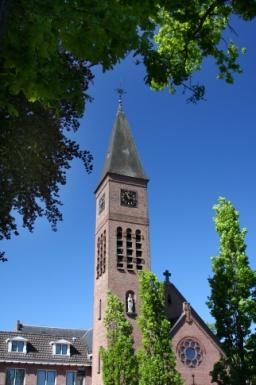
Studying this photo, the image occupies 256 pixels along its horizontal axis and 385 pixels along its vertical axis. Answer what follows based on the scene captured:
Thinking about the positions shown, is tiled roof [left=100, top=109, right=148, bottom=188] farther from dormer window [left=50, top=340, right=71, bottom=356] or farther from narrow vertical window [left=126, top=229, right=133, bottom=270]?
dormer window [left=50, top=340, right=71, bottom=356]

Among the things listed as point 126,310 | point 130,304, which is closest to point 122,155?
point 130,304

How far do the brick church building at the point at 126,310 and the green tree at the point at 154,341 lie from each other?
9540mm

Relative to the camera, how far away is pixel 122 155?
45312 mm

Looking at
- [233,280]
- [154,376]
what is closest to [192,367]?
[154,376]

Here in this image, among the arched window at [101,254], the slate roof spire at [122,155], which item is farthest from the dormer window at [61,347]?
the slate roof spire at [122,155]

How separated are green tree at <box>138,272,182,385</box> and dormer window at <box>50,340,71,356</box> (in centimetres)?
1826

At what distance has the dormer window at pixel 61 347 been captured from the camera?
144 feet

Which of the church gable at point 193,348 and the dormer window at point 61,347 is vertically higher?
the dormer window at point 61,347

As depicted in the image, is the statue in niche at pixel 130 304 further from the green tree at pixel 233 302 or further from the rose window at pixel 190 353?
the green tree at pixel 233 302

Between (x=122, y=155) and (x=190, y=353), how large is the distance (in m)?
19.6

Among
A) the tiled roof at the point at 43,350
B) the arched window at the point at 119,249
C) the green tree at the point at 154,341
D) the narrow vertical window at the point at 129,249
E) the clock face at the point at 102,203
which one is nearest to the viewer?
the green tree at the point at 154,341

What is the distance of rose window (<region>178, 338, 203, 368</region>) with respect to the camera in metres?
36.0

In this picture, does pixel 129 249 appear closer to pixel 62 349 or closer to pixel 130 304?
pixel 130 304

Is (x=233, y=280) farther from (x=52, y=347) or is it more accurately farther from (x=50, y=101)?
(x=52, y=347)
